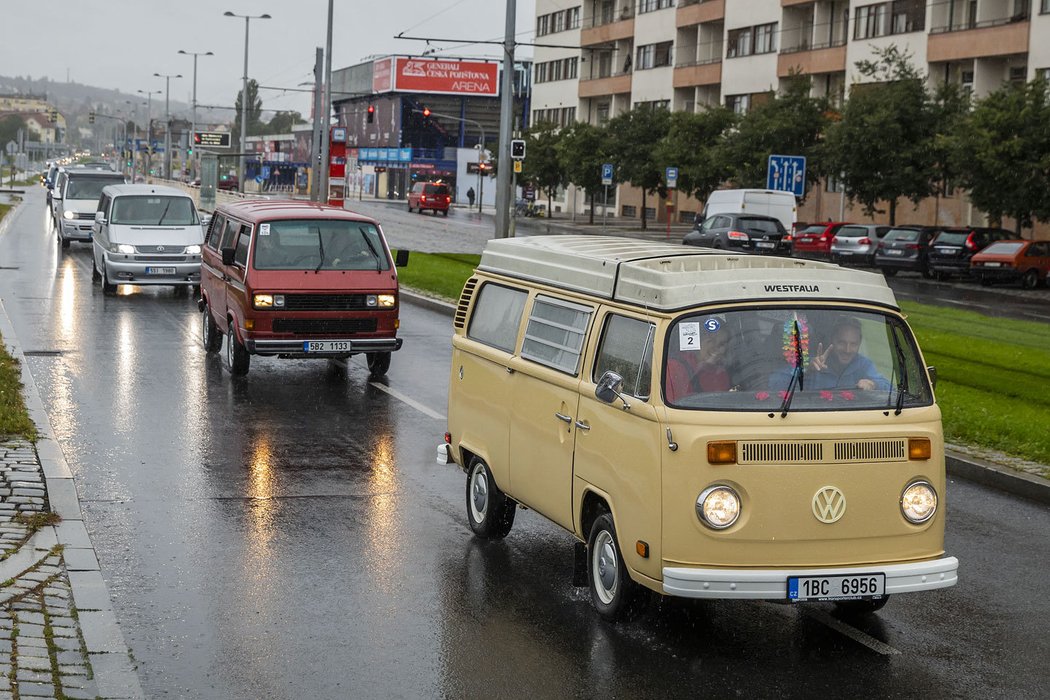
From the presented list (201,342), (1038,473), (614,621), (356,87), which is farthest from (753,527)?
(356,87)

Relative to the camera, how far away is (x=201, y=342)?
19500 mm

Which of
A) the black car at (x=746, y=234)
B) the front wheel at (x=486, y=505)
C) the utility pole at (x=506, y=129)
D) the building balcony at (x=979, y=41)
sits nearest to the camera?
the front wheel at (x=486, y=505)

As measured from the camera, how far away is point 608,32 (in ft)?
297

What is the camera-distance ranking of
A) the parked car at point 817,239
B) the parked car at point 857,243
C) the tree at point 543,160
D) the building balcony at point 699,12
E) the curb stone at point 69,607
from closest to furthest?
the curb stone at point 69,607, the parked car at point 857,243, the parked car at point 817,239, the building balcony at point 699,12, the tree at point 543,160

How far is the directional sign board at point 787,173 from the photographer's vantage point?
43.6 metres

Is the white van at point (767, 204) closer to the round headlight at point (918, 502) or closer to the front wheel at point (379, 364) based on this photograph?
the front wheel at point (379, 364)

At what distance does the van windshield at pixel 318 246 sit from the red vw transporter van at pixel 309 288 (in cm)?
1

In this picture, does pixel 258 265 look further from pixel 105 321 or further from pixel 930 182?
pixel 930 182

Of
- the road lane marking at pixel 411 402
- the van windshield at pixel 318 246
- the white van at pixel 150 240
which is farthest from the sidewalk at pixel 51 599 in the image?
the white van at pixel 150 240

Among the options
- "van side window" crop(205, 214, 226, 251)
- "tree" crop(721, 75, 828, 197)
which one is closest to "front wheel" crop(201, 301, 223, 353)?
"van side window" crop(205, 214, 226, 251)

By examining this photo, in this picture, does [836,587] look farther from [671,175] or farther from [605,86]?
A: [605,86]

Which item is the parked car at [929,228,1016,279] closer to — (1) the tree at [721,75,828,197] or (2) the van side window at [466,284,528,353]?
(1) the tree at [721,75,828,197]

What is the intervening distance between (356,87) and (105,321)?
132031 millimetres

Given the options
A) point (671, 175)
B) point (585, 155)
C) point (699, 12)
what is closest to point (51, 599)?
point (671, 175)
